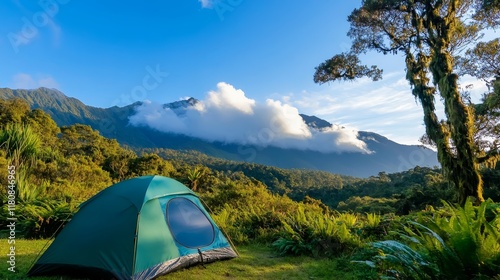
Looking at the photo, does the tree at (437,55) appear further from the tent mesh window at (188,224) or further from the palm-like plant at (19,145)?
the palm-like plant at (19,145)

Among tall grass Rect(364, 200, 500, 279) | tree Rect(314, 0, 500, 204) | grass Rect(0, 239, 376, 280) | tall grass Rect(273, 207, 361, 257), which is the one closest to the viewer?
tall grass Rect(364, 200, 500, 279)

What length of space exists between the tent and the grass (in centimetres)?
21

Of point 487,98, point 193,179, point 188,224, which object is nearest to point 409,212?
point 487,98

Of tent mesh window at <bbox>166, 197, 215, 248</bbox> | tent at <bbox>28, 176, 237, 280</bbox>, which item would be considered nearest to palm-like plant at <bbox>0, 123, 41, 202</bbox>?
tent at <bbox>28, 176, 237, 280</bbox>

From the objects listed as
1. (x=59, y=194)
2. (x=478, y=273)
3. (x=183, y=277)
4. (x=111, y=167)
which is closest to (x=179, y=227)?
(x=183, y=277)

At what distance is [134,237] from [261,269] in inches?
95.4

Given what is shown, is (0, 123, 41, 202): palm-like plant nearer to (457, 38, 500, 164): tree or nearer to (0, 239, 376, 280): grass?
(0, 239, 376, 280): grass

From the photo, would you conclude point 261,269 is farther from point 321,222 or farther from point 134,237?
point 134,237

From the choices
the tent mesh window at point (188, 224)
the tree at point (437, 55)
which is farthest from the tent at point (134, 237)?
the tree at point (437, 55)

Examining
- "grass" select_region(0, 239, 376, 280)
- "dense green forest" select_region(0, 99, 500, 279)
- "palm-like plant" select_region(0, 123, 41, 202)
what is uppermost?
"palm-like plant" select_region(0, 123, 41, 202)

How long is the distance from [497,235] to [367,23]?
10.9 m

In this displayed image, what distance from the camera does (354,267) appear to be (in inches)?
217

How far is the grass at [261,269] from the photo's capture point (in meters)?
5.23

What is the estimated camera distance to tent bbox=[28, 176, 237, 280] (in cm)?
491
